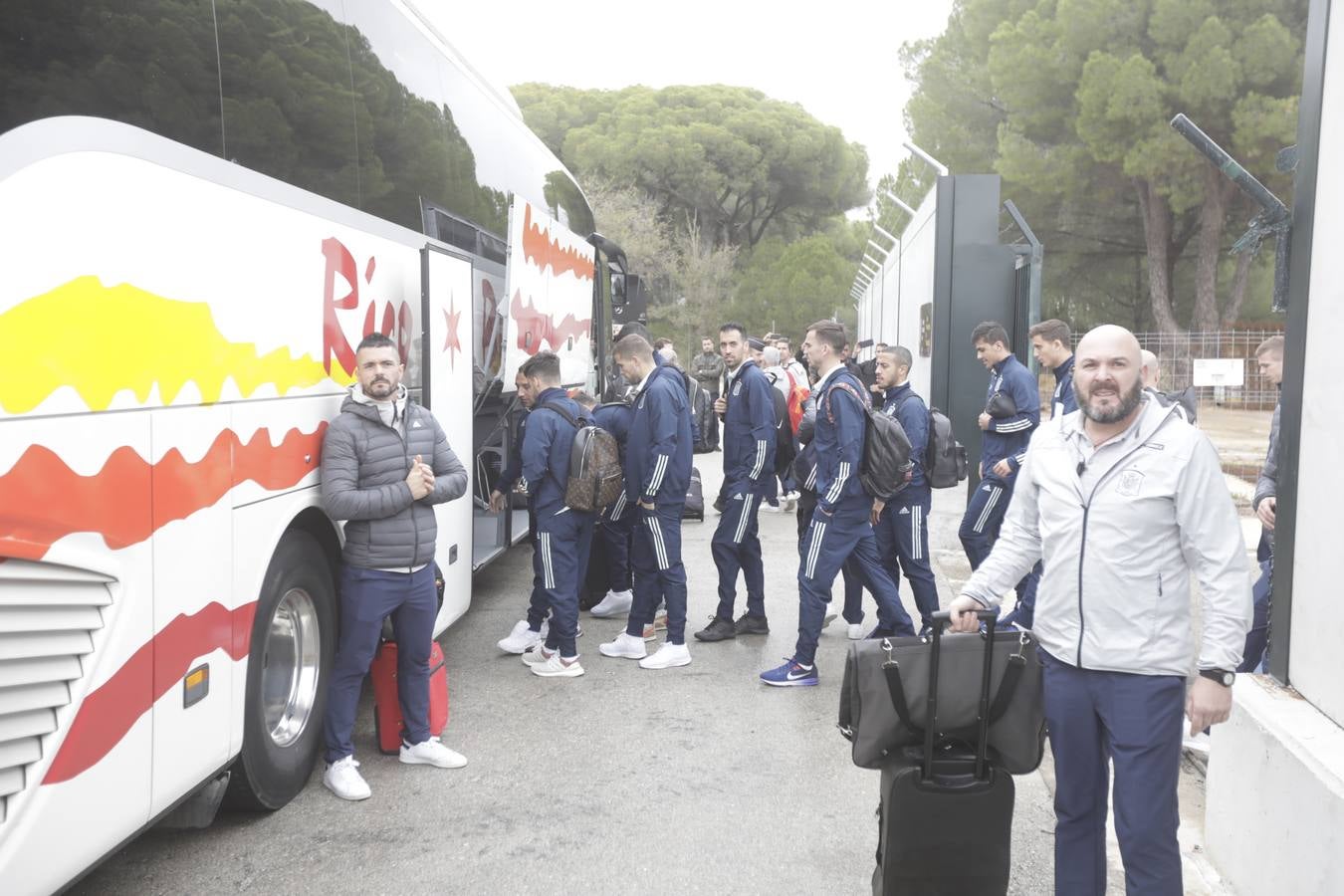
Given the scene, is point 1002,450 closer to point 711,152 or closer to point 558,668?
point 558,668

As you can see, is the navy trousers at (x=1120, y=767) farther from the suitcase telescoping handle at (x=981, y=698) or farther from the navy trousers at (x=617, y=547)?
the navy trousers at (x=617, y=547)

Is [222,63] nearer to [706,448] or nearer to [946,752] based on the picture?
[946,752]

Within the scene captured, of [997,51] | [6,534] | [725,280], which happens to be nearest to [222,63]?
[6,534]

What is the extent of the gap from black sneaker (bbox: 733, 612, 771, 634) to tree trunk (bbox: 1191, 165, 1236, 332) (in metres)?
24.1

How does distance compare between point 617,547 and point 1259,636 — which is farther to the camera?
point 617,547

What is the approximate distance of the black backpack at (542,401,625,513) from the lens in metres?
5.97

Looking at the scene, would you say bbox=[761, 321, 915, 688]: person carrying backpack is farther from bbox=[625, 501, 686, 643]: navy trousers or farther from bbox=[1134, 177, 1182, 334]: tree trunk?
bbox=[1134, 177, 1182, 334]: tree trunk

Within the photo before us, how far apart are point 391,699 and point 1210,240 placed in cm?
2812

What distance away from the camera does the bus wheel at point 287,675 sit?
13.3 ft

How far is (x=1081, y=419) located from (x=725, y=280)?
145 feet

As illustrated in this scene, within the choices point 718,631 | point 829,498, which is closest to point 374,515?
point 829,498

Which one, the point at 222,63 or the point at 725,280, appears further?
the point at 725,280

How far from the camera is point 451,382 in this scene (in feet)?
19.7

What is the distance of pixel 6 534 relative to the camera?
2.61 meters
